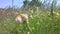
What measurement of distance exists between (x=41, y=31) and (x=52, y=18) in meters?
0.25

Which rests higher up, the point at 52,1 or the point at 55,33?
the point at 52,1

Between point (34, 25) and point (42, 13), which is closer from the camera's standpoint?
→ point (34, 25)

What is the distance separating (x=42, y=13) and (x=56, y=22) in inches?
11.8

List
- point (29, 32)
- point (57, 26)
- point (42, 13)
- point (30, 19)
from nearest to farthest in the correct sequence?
1. point (29, 32)
2. point (30, 19)
3. point (57, 26)
4. point (42, 13)

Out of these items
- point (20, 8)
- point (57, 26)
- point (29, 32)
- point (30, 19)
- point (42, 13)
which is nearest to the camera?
point (29, 32)

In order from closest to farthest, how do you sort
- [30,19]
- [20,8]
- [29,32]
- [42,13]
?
[29,32], [30,19], [42,13], [20,8]

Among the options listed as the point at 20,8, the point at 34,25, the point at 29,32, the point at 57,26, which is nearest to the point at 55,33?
the point at 57,26

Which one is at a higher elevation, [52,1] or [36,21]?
[52,1]

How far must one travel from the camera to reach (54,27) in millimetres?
2564

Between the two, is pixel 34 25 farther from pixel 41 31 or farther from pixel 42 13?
pixel 42 13

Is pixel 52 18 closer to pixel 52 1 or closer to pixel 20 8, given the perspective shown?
pixel 52 1

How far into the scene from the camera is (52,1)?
8.83ft

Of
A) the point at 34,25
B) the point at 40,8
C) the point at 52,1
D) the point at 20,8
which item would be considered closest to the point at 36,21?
the point at 34,25

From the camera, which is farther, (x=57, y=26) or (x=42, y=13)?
(x=42, y=13)
